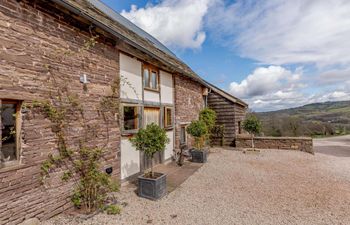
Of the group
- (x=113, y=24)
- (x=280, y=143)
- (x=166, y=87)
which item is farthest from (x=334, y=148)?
(x=113, y=24)

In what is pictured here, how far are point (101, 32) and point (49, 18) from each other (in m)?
1.42

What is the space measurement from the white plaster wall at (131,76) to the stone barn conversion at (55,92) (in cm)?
3

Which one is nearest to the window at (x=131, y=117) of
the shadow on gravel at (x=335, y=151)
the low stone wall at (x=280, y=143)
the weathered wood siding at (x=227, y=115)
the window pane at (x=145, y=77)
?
the window pane at (x=145, y=77)

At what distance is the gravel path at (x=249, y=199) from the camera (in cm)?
397

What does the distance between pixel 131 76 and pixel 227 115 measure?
8693 mm

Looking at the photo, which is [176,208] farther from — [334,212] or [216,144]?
[216,144]

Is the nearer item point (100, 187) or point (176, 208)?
point (176, 208)

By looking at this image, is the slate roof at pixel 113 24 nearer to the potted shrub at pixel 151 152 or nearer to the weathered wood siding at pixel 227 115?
the weathered wood siding at pixel 227 115

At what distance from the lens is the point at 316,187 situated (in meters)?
5.80

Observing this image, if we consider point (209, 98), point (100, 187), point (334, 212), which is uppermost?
point (209, 98)

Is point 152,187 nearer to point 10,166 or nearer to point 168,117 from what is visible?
point 10,166

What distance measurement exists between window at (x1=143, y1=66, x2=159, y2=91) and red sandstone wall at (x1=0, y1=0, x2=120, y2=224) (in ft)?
9.51

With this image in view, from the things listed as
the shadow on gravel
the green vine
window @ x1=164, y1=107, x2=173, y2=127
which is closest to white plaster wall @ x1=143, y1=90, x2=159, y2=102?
window @ x1=164, y1=107, x2=173, y2=127

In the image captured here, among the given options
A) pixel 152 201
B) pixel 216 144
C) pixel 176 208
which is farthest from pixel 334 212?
pixel 216 144
